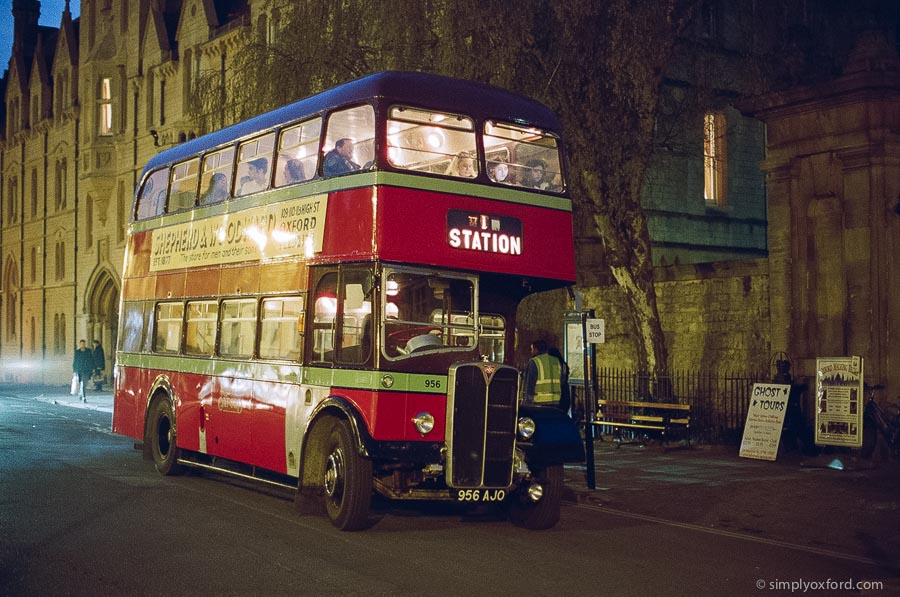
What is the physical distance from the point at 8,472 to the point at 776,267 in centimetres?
1297

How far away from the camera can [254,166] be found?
13.3 meters

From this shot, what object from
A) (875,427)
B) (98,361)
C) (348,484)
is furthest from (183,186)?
(98,361)

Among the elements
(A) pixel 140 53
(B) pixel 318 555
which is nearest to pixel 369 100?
(B) pixel 318 555

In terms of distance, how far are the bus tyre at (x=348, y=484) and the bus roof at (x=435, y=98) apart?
131 inches

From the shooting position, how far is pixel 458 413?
34.0 feet

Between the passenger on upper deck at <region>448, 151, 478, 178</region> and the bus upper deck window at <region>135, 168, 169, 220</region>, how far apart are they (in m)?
6.29

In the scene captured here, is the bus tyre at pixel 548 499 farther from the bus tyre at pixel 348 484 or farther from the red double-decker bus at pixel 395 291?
the bus tyre at pixel 348 484

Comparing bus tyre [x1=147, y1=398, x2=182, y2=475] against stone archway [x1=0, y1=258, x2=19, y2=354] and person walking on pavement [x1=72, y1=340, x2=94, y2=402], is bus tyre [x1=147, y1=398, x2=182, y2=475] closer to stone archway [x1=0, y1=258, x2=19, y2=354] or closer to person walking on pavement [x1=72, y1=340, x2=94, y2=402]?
person walking on pavement [x1=72, y1=340, x2=94, y2=402]

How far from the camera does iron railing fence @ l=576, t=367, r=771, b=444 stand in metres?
19.4

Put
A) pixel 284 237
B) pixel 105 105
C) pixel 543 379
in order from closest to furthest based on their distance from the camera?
pixel 284 237 → pixel 543 379 → pixel 105 105

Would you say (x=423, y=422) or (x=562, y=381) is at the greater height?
(x=562, y=381)

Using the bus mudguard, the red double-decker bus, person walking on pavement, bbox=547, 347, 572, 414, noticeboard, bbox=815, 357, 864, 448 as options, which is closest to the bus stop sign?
person walking on pavement, bbox=547, 347, 572, 414

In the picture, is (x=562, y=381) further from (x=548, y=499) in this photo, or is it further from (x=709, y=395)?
(x=709, y=395)

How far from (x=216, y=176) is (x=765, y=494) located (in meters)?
8.11
